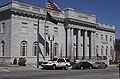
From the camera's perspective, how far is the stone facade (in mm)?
47625

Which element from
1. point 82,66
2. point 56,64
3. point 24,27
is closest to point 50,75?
point 56,64

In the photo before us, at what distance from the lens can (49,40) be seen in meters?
53.5

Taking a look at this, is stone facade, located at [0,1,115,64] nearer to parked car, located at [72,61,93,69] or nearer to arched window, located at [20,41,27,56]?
arched window, located at [20,41,27,56]

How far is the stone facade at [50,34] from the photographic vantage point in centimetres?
4762

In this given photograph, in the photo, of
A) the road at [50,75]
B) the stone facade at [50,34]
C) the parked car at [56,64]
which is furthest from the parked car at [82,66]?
the road at [50,75]

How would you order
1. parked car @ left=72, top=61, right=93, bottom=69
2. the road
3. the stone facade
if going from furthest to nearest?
the stone facade, parked car @ left=72, top=61, right=93, bottom=69, the road

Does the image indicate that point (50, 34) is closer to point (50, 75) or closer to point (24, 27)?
point (24, 27)

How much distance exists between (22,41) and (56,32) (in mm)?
8831

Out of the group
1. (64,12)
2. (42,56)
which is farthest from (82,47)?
(42,56)

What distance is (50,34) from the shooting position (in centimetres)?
5378

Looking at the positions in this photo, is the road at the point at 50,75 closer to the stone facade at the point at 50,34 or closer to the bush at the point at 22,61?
the bush at the point at 22,61

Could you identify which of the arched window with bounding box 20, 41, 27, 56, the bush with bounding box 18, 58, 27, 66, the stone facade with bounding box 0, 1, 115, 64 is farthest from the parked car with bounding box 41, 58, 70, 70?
the arched window with bounding box 20, 41, 27, 56

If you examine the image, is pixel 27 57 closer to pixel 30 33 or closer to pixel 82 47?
pixel 30 33

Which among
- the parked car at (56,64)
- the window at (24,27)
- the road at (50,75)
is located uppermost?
the window at (24,27)
